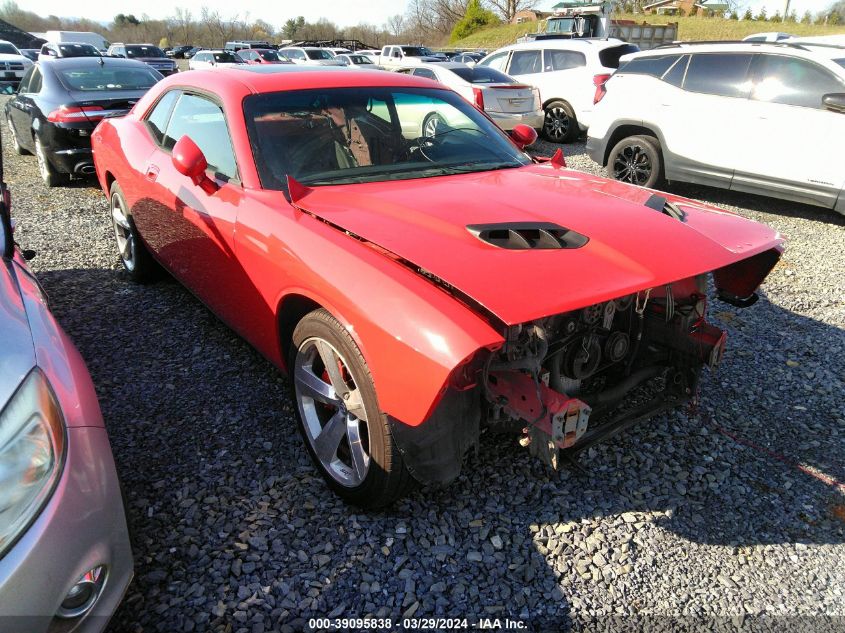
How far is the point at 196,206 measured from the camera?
10.3 feet

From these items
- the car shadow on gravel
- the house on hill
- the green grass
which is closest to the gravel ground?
the car shadow on gravel

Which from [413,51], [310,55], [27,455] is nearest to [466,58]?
[413,51]

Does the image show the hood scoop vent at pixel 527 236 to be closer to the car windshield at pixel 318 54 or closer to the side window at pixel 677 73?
the side window at pixel 677 73

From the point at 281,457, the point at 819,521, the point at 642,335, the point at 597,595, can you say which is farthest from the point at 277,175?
the point at 819,521

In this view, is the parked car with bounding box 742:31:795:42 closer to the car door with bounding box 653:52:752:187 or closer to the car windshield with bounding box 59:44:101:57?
the car door with bounding box 653:52:752:187

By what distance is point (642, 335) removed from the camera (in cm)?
276

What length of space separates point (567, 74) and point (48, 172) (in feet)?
28.7

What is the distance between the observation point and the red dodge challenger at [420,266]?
6.45 ft

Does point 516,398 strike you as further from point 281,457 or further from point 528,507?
point 281,457

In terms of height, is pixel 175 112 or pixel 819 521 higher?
pixel 175 112

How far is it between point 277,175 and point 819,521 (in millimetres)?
2805

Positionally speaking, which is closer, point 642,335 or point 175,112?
point 642,335

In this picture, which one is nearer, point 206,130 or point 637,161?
point 206,130

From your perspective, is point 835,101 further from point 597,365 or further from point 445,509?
point 445,509
